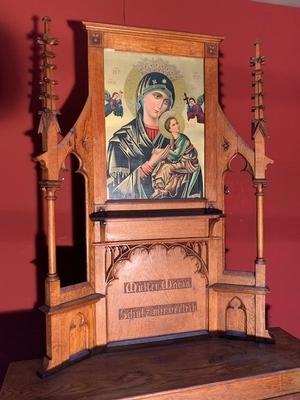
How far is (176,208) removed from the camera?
1.91m

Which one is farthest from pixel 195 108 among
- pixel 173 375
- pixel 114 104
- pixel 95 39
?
pixel 173 375

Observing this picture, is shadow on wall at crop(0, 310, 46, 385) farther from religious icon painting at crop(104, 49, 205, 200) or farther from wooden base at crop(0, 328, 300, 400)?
religious icon painting at crop(104, 49, 205, 200)

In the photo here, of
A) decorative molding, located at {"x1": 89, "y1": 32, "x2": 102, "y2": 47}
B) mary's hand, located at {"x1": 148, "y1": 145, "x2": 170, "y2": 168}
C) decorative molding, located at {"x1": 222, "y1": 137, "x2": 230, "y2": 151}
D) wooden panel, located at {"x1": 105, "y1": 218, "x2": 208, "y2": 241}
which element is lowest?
wooden panel, located at {"x1": 105, "y1": 218, "x2": 208, "y2": 241}

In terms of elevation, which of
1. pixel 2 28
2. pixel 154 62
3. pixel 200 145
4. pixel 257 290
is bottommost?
pixel 257 290

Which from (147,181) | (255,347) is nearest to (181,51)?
(147,181)

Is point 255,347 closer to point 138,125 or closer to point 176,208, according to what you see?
point 176,208

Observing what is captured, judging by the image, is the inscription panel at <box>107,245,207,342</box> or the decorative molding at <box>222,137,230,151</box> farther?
the decorative molding at <box>222,137,230,151</box>

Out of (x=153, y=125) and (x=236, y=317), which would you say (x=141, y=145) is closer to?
(x=153, y=125)

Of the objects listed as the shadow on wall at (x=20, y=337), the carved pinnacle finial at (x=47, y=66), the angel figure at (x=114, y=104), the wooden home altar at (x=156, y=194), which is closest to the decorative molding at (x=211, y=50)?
the wooden home altar at (x=156, y=194)

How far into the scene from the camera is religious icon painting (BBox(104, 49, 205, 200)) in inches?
72.3

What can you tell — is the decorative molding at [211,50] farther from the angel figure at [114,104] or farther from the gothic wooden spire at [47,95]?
the gothic wooden spire at [47,95]

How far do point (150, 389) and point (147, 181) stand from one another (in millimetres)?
857

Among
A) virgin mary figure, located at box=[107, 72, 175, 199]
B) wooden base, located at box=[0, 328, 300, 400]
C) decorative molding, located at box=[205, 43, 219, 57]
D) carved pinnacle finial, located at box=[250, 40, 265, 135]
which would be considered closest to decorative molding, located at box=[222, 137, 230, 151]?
carved pinnacle finial, located at box=[250, 40, 265, 135]

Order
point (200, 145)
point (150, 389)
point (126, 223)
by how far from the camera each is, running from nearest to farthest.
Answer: point (150, 389) → point (126, 223) → point (200, 145)
